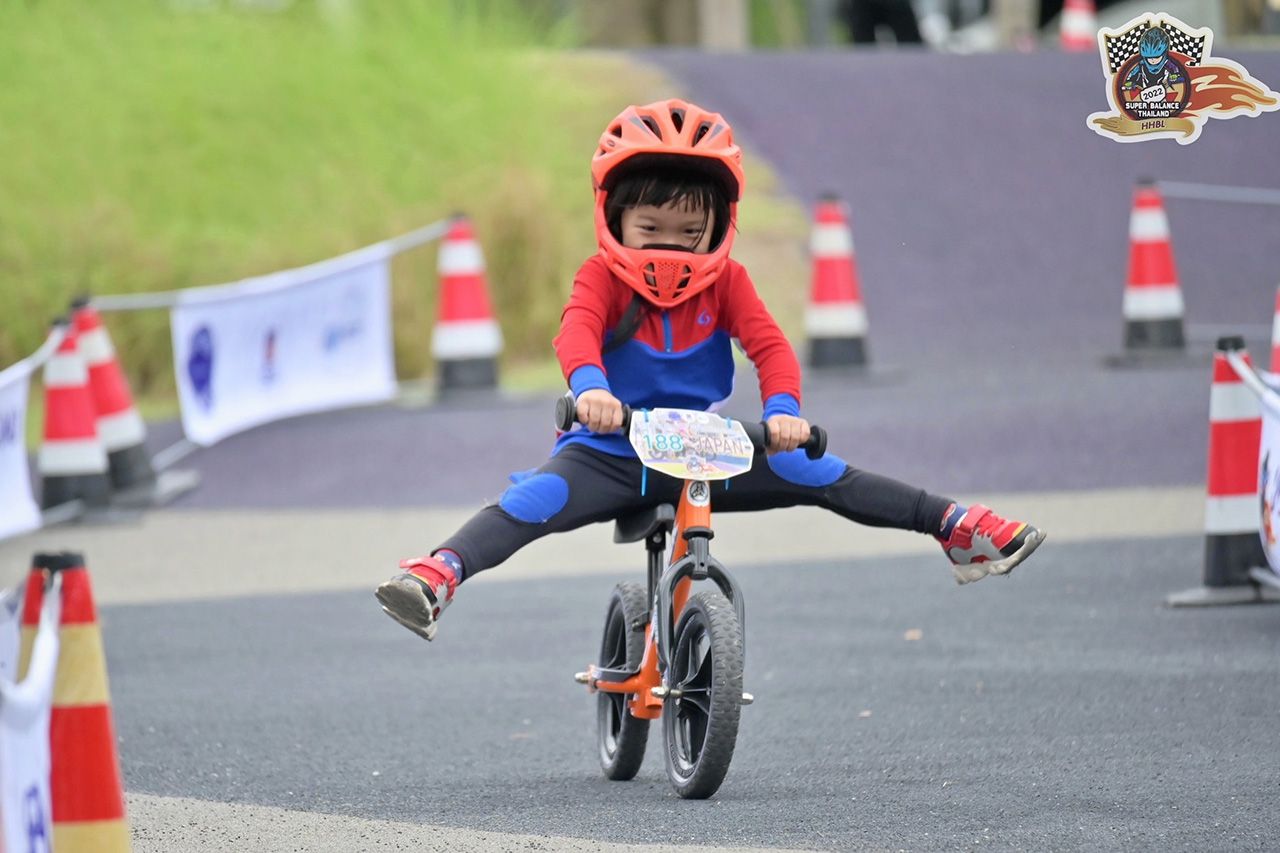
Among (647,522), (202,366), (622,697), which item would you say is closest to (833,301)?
(202,366)

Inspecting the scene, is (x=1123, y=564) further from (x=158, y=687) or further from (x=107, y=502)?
(x=107, y=502)

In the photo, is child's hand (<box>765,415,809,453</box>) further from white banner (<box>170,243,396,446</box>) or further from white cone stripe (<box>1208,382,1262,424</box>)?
white banner (<box>170,243,396,446</box>)

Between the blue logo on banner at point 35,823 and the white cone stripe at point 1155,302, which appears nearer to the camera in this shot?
the blue logo on banner at point 35,823

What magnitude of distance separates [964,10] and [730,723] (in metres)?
35.9

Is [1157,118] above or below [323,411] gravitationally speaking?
above

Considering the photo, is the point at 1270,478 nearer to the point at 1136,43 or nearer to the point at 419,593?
the point at 1136,43

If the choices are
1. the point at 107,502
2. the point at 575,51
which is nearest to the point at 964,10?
the point at 575,51

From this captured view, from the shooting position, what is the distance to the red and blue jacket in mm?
5562

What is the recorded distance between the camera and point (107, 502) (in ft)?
37.5

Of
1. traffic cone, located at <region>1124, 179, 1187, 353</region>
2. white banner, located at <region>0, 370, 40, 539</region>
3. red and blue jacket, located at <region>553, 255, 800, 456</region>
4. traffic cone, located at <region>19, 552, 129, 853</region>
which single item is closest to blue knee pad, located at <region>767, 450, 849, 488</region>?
red and blue jacket, located at <region>553, 255, 800, 456</region>

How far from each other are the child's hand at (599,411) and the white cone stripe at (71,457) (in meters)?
6.49

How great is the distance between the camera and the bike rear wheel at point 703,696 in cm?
518

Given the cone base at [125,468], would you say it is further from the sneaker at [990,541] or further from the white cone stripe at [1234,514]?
the sneaker at [990,541]

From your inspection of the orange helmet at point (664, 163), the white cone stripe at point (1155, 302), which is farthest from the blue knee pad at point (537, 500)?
the white cone stripe at point (1155, 302)
